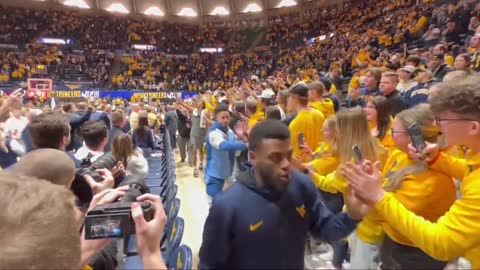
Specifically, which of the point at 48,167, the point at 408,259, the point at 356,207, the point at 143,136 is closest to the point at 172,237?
the point at 48,167

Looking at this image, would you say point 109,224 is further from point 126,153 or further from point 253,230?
point 126,153

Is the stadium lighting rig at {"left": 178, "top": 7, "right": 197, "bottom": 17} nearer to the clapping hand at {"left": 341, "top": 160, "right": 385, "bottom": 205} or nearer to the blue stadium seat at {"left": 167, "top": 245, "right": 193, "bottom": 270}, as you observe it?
the blue stadium seat at {"left": 167, "top": 245, "right": 193, "bottom": 270}

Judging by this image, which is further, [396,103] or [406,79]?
[406,79]

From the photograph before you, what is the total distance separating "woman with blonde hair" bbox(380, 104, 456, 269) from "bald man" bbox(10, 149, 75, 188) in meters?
1.63

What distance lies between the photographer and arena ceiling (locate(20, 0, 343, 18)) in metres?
30.5

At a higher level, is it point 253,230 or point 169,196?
point 253,230

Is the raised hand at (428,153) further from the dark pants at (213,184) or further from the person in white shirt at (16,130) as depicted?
the person in white shirt at (16,130)

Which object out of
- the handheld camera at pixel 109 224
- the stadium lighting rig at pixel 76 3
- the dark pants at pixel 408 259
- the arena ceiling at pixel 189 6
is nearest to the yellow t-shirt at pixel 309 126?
the dark pants at pixel 408 259

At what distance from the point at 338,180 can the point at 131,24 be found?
31213 millimetres

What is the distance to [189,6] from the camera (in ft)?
106

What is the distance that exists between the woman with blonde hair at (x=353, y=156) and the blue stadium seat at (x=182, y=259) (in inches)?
45.1

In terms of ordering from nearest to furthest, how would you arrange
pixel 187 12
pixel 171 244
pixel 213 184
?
pixel 171 244 → pixel 213 184 → pixel 187 12

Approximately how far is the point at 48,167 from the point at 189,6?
3237cm

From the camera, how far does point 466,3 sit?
1173 cm
